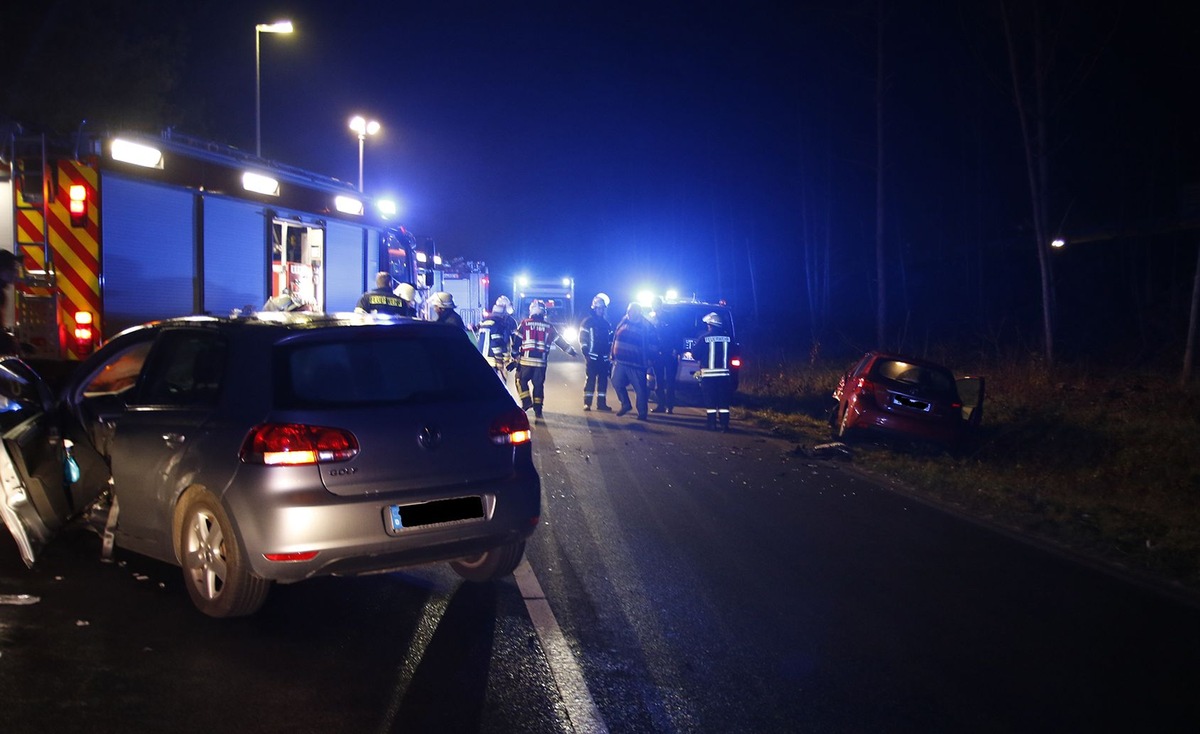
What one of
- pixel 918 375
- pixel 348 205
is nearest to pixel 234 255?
pixel 348 205

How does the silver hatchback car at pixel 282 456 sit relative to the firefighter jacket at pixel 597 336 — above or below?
below

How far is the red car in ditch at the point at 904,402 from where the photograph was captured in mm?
14125

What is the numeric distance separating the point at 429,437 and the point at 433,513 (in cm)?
41

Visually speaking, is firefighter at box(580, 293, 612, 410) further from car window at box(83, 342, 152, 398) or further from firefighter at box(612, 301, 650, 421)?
car window at box(83, 342, 152, 398)

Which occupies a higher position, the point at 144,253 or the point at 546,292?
the point at 546,292

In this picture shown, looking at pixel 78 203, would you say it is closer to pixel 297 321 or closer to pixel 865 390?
pixel 297 321

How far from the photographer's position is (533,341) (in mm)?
15867

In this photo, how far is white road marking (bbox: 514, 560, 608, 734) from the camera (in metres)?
4.48

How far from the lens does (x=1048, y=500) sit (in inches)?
441

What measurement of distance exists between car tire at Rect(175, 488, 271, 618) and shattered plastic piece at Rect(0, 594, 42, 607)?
863 mm

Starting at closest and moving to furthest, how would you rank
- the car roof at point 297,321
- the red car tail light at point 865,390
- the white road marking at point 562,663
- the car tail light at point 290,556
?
the white road marking at point 562,663, the car tail light at point 290,556, the car roof at point 297,321, the red car tail light at point 865,390

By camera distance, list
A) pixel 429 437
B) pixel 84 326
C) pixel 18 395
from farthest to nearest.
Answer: pixel 84 326 → pixel 18 395 → pixel 429 437

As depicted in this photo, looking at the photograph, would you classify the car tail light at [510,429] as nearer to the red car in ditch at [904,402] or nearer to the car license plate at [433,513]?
the car license plate at [433,513]

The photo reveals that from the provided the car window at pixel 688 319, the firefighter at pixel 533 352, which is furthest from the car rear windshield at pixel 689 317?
the firefighter at pixel 533 352
